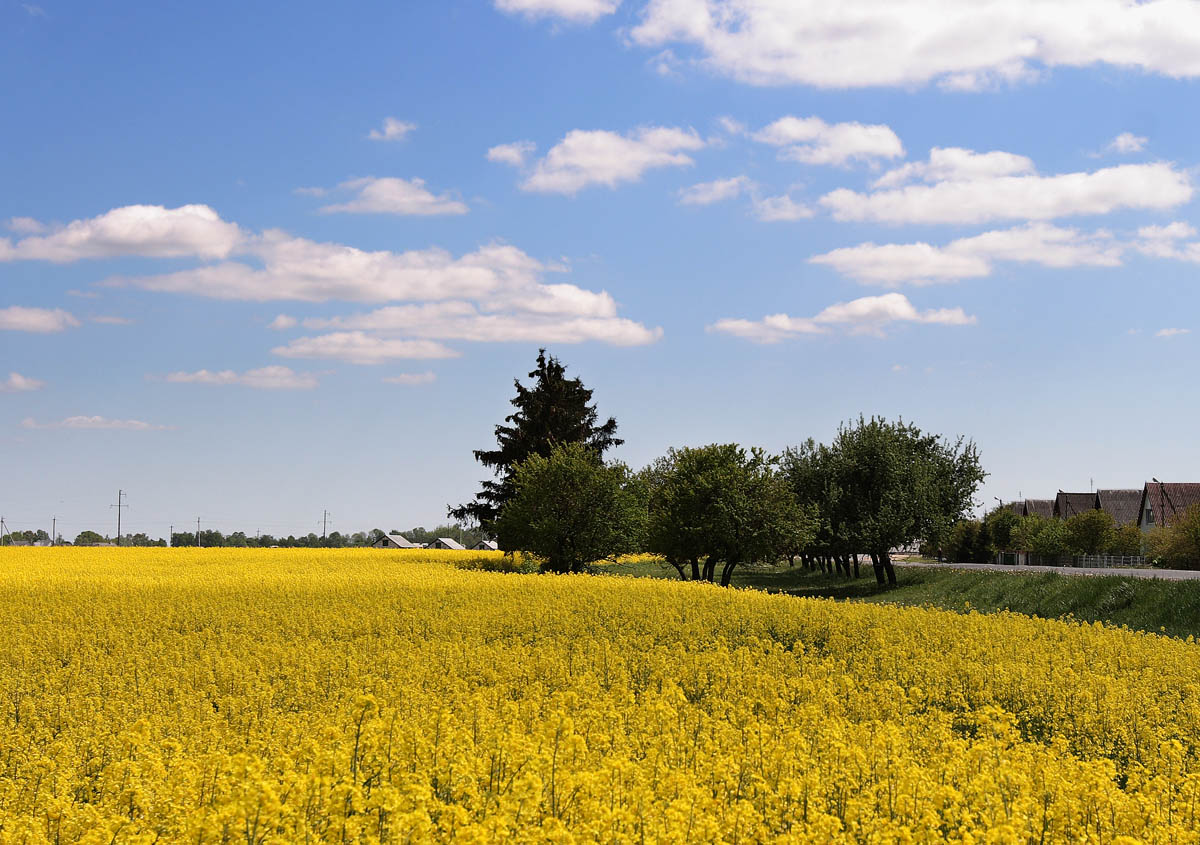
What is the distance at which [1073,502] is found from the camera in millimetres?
109250

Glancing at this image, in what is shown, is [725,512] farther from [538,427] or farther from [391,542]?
[391,542]

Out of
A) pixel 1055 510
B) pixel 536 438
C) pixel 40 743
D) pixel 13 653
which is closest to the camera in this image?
pixel 40 743

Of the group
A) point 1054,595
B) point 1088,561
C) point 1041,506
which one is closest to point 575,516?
point 1054,595

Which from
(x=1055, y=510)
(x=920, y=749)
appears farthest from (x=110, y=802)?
(x=1055, y=510)

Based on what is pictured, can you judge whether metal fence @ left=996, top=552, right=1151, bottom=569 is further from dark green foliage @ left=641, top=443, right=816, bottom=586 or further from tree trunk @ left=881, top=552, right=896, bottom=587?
dark green foliage @ left=641, top=443, right=816, bottom=586

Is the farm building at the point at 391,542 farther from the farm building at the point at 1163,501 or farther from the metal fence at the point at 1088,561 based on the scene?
the farm building at the point at 1163,501

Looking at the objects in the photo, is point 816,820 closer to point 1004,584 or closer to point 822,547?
point 1004,584

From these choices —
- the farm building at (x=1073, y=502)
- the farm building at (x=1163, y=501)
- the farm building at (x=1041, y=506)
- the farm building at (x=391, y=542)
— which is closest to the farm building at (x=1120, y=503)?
the farm building at (x=1073, y=502)

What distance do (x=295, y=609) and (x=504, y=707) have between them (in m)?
10.5

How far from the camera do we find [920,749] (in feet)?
34.0

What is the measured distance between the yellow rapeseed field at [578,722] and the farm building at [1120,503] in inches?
3665

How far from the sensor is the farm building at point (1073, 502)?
10794cm

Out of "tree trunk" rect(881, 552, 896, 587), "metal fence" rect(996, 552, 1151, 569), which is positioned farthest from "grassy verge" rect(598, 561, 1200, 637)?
"metal fence" rect(996, 552, 1151, 569)

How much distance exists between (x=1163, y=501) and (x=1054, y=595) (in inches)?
2636
